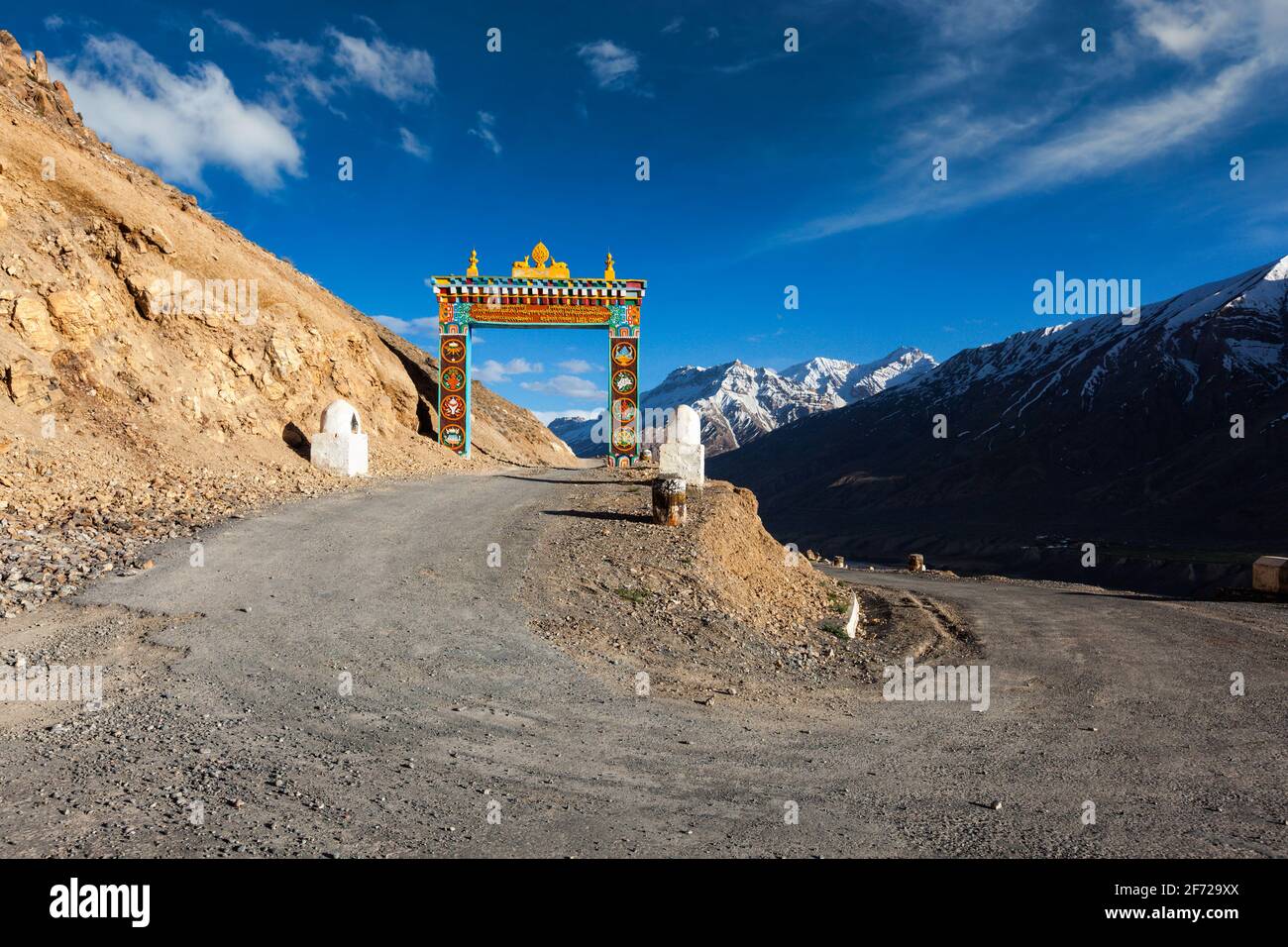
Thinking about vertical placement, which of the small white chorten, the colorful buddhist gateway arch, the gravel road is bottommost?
the gravel road

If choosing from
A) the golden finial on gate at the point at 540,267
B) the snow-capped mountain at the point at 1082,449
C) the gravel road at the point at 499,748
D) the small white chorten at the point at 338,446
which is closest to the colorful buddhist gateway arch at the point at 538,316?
the golden finial on gate at the point at 540,267

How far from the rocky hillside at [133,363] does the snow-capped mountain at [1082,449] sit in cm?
4859

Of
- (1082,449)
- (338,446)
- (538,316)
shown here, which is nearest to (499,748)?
(338,446)

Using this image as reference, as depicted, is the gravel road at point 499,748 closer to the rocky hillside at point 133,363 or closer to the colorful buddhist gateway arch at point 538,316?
the rocky hillside at point 133,363

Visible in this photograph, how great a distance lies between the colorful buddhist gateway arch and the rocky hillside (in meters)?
3.08

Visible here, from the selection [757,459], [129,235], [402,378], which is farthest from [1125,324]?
[129,235]

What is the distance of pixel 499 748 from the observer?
5.70 m

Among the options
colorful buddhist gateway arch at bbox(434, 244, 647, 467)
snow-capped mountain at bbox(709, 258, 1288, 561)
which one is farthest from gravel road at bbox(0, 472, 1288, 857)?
snow-capped mountain at bbox(709, 258, 1288, 561)

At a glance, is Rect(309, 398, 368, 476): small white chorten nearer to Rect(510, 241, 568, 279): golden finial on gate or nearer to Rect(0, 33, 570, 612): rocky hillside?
Rect(0, 33, 570, 612): rocky hillside

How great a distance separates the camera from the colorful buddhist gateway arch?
2736 cm

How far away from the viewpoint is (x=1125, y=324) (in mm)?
145750

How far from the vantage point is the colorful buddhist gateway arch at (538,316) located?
27359 mm

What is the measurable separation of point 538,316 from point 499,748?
948 inches

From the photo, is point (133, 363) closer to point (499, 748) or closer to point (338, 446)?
point (338, 446)
